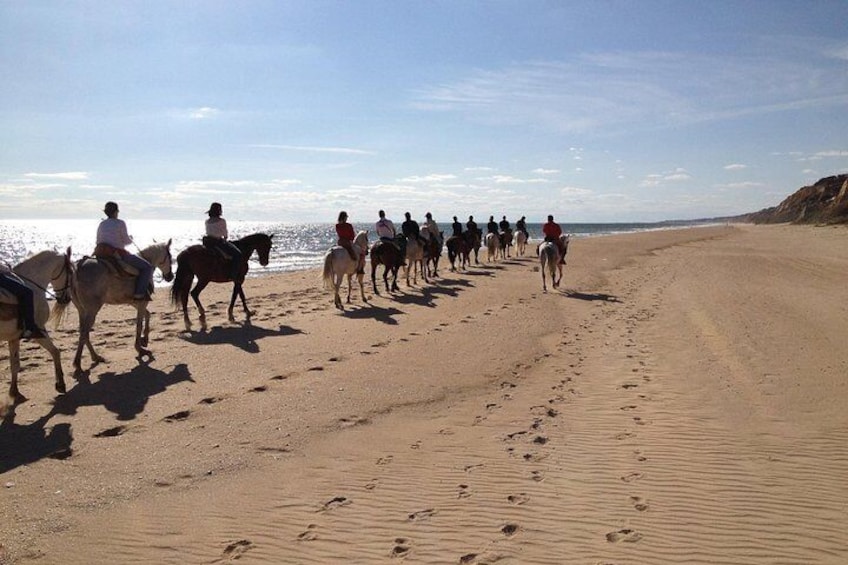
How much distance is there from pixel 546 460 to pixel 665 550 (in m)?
1.69

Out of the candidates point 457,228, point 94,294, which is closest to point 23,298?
point 94,294

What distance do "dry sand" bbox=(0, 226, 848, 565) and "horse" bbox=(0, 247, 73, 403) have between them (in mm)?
466

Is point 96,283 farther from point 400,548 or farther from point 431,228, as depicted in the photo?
point 431,228

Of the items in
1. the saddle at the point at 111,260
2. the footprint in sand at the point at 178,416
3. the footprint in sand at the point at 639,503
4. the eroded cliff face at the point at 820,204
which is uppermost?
the eroded cliff face at the point at 820,204

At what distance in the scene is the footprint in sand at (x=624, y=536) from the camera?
14.4ft

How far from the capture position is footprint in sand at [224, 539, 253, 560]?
4.18 m

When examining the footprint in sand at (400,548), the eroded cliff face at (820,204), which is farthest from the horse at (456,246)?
the eroded cliff face at (820,204)

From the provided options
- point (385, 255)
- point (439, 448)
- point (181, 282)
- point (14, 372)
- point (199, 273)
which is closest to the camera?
point (439, 448)

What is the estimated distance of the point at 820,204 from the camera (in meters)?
80.8

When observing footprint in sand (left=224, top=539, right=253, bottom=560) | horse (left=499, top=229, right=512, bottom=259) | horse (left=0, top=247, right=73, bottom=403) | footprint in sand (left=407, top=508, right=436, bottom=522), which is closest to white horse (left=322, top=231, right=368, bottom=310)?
horse (left=0, top=247, right=73, bottom=403)

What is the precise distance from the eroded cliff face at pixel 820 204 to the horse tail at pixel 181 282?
7185 centimetres

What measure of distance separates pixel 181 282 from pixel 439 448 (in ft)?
29.8

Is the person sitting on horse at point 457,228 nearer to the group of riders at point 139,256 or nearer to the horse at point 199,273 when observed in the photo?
the group of riders at point 139,256

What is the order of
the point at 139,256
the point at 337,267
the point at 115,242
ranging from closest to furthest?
the point at 115,242 < the point at 139,256 < the point at 337,267
